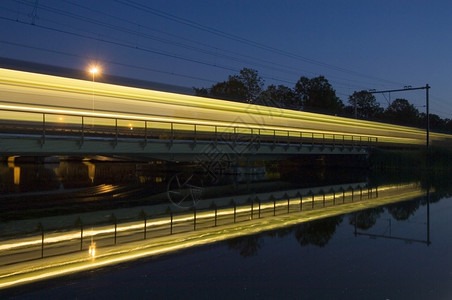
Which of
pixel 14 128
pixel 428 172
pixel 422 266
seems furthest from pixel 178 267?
pixel 428 172

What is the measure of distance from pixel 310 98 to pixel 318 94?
1.47 metres

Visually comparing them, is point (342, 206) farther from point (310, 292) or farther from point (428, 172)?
point (428, 172)

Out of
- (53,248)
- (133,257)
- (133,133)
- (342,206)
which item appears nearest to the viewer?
(133,257)

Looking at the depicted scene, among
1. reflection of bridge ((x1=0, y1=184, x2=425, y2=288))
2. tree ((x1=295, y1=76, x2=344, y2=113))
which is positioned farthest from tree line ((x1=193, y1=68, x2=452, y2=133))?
reflection of bridge ((x1=0, y1=184, x2=425, y2=288))

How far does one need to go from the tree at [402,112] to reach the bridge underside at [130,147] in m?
67.7

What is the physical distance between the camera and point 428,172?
39.9 m

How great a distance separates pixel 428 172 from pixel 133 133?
3036 centimetres

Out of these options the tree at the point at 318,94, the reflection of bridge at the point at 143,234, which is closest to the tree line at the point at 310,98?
the tree at the point at 318,94

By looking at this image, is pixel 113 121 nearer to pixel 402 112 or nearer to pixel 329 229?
pixel 329 229

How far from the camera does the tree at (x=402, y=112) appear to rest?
296ft

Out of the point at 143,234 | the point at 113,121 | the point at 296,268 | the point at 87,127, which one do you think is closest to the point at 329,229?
the point at 296,268

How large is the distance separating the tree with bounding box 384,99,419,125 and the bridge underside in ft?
222

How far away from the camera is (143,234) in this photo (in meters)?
9.33

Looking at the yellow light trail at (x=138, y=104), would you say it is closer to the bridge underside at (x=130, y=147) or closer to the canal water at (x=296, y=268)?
the bridge underside at (x=130, y=147)
